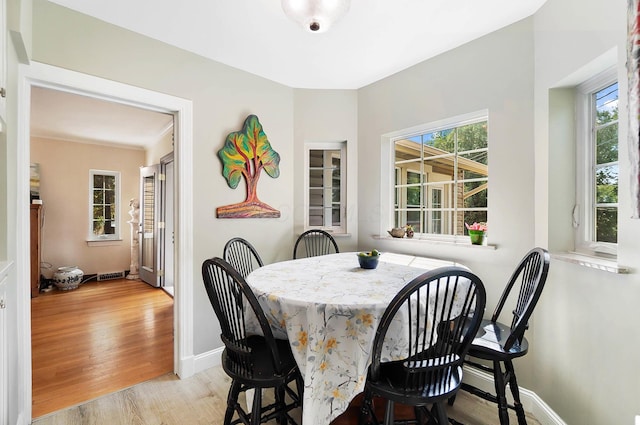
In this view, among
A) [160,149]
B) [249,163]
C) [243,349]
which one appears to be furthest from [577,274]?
[160,149]

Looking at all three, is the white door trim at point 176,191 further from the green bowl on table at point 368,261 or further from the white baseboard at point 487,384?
the green bowl on table at point 368,261

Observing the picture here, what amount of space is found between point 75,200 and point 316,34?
5238 millimetres

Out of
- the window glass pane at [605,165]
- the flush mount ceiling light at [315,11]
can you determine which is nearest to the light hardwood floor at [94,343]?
the flush mount ceiling light at [315,11]

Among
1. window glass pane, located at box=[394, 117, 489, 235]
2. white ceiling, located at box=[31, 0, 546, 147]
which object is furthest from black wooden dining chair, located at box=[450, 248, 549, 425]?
white ceiling, located at box=[31, 0, 546, 147]

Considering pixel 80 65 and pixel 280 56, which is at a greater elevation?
pixel 280 56

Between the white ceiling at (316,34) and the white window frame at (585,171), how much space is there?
0.63 meters

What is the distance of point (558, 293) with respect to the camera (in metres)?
1.73

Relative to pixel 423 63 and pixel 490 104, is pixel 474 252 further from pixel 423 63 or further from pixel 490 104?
pixel 423 63

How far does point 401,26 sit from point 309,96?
1201mm

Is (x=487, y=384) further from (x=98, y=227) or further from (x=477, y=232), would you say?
(x=98, y=227)

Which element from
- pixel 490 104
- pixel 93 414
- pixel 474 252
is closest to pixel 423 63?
pixel 490 104

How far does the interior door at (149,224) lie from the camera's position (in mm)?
4773

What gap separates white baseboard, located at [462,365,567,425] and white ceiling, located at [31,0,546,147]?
2.40 metres

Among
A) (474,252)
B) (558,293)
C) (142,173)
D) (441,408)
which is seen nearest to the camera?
(441,408)
